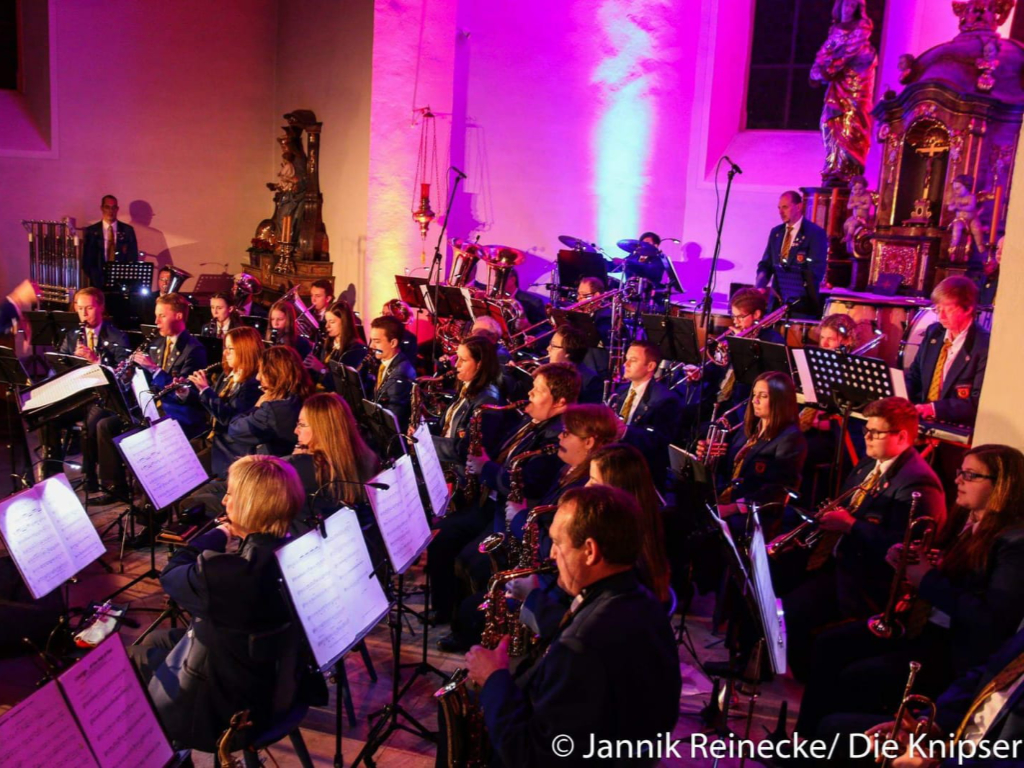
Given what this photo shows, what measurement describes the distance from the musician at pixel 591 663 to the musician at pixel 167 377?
4939 millimetres

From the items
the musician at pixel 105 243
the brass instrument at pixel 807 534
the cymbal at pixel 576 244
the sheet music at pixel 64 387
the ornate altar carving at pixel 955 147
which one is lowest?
the brass instrument at pixel 807 534

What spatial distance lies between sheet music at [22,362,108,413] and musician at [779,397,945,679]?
15.0ft

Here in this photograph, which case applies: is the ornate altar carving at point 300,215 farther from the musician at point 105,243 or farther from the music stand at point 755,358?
the music stand at point 755,358

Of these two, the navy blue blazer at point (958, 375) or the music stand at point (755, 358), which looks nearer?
the navy blue blazer at point (958, 375)

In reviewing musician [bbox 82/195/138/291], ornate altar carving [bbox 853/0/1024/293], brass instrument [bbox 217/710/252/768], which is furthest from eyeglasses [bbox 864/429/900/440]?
musician [bbox 82/195/138/291]

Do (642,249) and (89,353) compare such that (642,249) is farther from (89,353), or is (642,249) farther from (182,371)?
(89,353)

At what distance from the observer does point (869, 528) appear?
176 inches

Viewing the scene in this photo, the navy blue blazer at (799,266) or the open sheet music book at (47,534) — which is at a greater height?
the navy blue blazer at (799,266)

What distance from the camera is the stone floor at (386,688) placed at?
4227 mm

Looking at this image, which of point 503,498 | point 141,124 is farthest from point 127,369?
point 141,124

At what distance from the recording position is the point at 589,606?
2.71 meters

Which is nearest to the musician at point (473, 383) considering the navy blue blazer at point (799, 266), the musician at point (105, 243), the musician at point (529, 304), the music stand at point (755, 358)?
the music stand at point (755, 358)

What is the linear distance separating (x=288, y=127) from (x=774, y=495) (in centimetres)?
1164

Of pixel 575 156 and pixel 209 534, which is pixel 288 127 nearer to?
pixel 575 156
